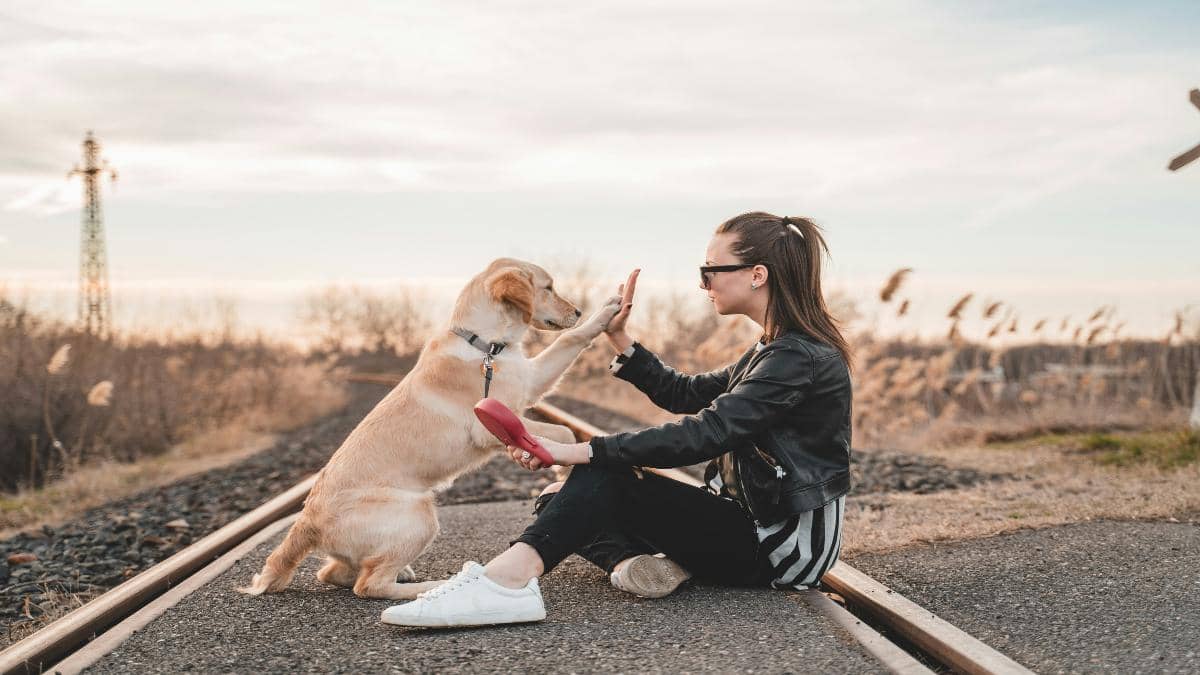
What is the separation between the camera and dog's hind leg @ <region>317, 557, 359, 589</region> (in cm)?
445

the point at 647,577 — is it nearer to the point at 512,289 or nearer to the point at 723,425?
the point at 723,425

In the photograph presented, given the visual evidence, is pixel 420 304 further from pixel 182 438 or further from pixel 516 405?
pixel 516 405

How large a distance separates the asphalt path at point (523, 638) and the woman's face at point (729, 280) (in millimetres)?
1206

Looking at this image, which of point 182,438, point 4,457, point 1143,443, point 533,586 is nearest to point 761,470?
→ point 533,586

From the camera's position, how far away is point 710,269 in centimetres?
420

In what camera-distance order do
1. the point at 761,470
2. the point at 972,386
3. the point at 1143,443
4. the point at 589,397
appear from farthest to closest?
the point at 589,397 < the point at 972,386 < the point at 1143,443 < the point at 761,470

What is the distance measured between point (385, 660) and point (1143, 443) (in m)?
8.24

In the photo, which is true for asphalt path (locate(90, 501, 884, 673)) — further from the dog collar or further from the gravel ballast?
the gravel ballast

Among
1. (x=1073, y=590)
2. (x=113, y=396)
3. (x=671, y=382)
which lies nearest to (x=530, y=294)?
(x=671, y=382)

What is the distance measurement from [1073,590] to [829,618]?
1.18 metres

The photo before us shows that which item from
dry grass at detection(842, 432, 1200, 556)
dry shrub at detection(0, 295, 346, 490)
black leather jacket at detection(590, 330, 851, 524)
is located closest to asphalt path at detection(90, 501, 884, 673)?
black leather jacket at detection(590, 330, 851, 524)

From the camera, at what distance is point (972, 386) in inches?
539

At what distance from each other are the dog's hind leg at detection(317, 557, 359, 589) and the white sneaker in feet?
2.82

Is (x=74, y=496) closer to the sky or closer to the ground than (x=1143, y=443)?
closer to the ground
